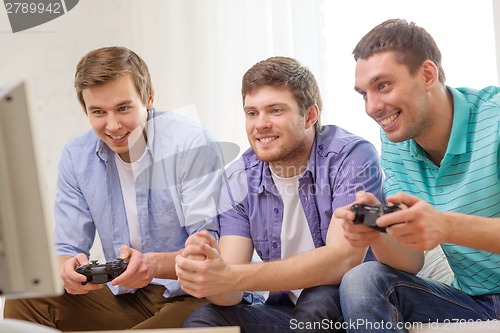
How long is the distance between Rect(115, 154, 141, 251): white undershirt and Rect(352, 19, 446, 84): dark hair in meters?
0.69

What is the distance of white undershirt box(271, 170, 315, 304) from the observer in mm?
1765

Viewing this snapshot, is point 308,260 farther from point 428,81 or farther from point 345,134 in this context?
point 428,81

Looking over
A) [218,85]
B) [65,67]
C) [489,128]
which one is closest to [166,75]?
[218,85]

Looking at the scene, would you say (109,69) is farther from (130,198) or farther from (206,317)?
(206,317)

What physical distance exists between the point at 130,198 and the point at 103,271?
312 mm

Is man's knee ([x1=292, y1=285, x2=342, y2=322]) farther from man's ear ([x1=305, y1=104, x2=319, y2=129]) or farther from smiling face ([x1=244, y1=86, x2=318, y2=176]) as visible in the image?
man's ear ([x1=305, y1=104, x2=319, y2=129])

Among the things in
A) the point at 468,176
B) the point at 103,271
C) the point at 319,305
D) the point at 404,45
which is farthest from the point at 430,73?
the point at 103,271

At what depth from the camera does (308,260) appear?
1591mm

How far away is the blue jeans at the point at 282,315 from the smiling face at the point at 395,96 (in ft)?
1.30

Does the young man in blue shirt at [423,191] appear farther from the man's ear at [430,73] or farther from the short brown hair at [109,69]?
the short brown hair at [109,69]

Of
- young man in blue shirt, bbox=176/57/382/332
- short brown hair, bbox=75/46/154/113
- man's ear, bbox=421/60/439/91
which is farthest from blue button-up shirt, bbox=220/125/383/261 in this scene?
short brown hair, bbox=75/46/154/113

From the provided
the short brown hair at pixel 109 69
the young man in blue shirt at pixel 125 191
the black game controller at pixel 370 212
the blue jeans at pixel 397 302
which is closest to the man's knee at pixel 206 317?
the young man in blue shirt at pixel 125 191

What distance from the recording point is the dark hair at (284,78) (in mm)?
1819

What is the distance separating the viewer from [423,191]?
1646mm
